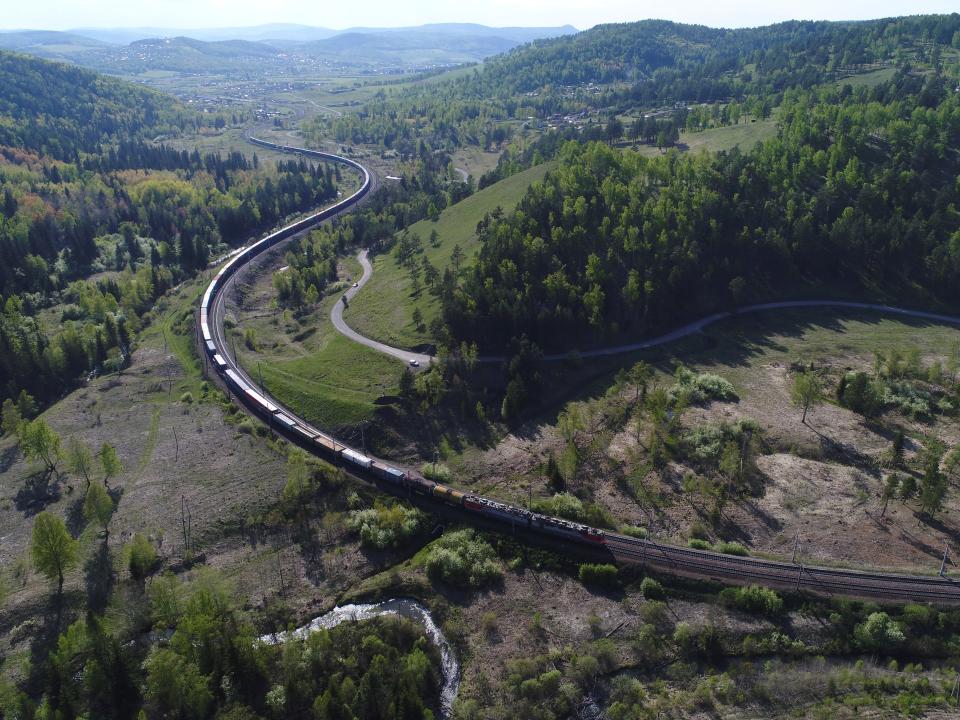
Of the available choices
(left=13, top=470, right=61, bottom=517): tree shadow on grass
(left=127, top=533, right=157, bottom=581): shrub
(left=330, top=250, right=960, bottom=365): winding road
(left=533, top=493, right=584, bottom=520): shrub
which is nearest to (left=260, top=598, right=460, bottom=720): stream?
(left=127, top=533, right=157, bottom=581): shrub

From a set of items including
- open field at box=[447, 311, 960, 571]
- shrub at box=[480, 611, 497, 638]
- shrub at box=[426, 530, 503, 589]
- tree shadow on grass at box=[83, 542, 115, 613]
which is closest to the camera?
shrub at box=[480, 611, 497, 638]

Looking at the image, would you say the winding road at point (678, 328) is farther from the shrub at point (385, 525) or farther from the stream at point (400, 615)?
the stream at point (400, 615)

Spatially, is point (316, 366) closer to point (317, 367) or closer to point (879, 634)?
point (317, 367)

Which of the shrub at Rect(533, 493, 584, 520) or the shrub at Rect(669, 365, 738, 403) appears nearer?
the shrub at Rect(533, 493, 584, 520)

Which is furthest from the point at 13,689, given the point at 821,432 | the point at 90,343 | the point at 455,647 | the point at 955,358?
the point at 955,358

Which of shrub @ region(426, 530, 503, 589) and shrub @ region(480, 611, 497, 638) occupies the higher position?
shrub @ region(426, 530, 503, 589)

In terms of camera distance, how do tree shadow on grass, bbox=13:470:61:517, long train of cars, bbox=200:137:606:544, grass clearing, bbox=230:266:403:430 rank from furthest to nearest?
grass clearing, bbox=230:266:403:430 → tree shadow on grass, bbox=13:470:61:517 → long train of cars, bbox=200:137:606:544

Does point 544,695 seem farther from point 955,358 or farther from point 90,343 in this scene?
point 90,343

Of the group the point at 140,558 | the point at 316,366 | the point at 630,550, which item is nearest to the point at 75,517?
the point at 140,558

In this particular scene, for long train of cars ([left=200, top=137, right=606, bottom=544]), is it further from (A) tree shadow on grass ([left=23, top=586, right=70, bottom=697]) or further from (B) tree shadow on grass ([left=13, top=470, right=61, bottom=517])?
(A) tree shadow on grass ([left=23, top=586, right=70, bottom=697])

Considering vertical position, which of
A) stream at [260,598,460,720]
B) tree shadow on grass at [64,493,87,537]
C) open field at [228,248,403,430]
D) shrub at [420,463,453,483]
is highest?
open field at [228,248,403,430]
